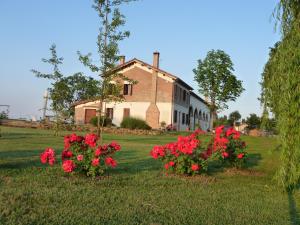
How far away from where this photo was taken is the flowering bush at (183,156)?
8.77m

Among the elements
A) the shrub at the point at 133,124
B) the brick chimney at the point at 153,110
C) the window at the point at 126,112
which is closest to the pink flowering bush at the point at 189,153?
the shrub at the point at 133,124

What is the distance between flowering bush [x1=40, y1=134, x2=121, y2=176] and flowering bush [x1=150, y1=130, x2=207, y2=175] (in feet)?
5.20

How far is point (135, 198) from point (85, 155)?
210 cm

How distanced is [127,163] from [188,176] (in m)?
2.40

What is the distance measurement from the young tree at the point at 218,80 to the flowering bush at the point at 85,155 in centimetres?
3914

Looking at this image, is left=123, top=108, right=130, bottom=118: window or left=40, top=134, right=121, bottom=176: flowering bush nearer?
left=40, top=134, right=121, bottom=176: flowering bush

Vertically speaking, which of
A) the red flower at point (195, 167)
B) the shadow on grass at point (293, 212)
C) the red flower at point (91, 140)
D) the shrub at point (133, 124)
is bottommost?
the shadow on grass at point (293, 212)

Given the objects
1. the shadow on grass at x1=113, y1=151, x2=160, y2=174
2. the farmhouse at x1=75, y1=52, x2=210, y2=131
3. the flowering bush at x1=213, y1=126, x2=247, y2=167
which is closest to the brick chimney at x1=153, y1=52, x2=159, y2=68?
the farmhouse at x1=75, y1=52, x2=210, y2=131

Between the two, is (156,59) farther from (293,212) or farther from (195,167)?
(293,212)

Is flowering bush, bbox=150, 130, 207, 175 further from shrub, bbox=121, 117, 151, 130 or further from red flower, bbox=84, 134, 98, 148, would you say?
shrub, bbox=121, 117, 151, 130

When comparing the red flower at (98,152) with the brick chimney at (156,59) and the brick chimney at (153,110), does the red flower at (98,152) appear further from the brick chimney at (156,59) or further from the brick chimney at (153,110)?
the brick chimney at (156,59)

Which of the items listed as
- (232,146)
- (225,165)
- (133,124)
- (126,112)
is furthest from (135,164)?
(126,112)

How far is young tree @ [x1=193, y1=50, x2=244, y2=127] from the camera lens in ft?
150

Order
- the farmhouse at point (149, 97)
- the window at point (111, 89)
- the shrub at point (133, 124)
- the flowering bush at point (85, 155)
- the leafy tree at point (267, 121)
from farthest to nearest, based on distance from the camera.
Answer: the farmhouse at point (149, 97) < the shrub at point (133, 124) < the window at point (111, 89) < the leafy tree at point (267, 121) < the flowering bush at point (85, 155)
